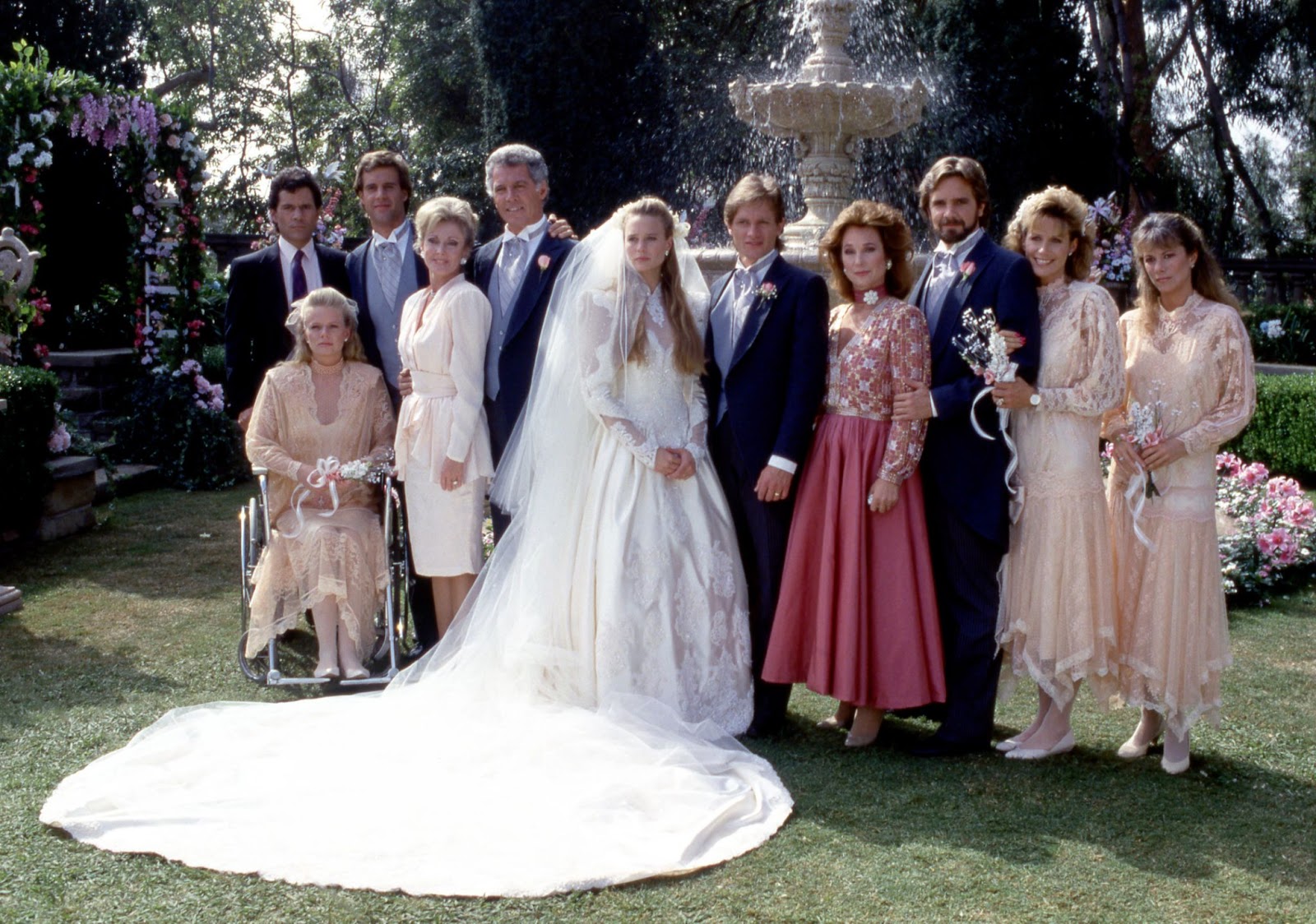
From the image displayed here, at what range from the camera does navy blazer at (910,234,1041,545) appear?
3.94 m

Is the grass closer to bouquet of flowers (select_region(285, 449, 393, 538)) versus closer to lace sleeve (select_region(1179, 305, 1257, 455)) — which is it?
bouquet of flowers (select_region(285, 449, 393, 538))

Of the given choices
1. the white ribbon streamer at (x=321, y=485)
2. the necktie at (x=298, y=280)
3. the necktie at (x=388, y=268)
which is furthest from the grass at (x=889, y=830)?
the necktie at (x=388, y=268)

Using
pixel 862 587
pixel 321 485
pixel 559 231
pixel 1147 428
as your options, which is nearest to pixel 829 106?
pixel 559 231

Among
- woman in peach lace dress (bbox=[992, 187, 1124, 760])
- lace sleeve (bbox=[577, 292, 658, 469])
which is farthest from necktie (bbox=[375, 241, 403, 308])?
woman in peach lace dress (bbox=[992, 187, 1124, 760])

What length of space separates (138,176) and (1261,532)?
8.21 metres

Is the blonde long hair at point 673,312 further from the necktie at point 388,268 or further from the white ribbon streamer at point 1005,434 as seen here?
the necktie at point 388,268

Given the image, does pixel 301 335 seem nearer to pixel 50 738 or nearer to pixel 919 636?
pixel 50 738

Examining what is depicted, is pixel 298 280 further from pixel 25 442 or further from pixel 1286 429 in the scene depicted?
pixel 1286 429

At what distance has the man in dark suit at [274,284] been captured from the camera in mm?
5344

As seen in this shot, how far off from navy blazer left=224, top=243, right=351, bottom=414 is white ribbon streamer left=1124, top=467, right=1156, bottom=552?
3240 millimetres

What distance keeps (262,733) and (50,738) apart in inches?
29.8

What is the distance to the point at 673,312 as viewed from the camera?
4363 millimetres

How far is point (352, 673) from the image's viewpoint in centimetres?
485

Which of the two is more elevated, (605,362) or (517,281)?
(517,281)
